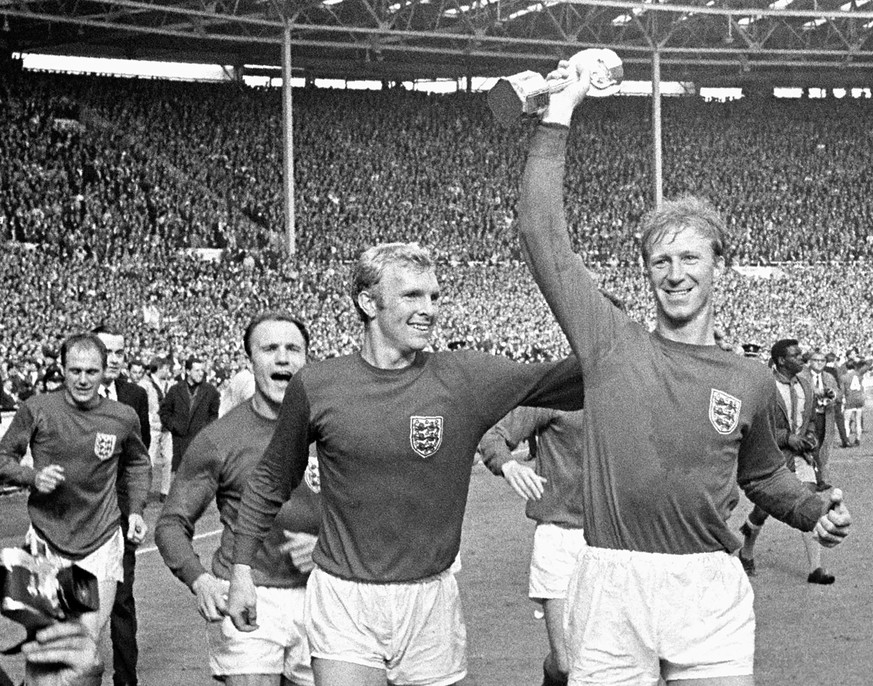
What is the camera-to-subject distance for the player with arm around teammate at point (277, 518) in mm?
5504

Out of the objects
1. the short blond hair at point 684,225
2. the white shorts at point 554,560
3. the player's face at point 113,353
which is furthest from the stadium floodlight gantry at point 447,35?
the short blond hair at point 684,225

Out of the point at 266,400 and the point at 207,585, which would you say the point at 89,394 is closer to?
the point at 266,400

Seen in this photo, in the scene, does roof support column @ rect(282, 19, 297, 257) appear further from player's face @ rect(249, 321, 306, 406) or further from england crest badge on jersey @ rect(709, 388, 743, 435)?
england crest badge on jersey @ rect(709, 388, 743, 435)

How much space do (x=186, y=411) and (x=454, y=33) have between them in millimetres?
32171

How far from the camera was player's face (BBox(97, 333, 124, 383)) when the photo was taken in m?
9.27

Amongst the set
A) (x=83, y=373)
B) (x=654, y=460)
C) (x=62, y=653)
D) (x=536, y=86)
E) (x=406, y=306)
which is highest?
(x=536, y=86)

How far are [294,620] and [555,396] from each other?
1501 millimetres

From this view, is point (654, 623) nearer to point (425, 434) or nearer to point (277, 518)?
point (425, 434)

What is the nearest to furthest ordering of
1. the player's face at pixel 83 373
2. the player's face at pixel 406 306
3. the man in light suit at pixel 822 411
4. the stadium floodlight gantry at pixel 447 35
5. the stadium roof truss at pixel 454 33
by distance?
the player's face at pixel 406 306 → the player's face at pixel 83 373 → the man in light suit at pixel 822 411 → the stadium floodlight gantry at pixel 447 35 → the stadium roof truss at pixel 454 33

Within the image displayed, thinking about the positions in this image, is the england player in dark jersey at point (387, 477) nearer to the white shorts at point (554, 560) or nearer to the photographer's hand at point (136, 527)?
the white shorts at point (554, 560)

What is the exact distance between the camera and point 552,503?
7.36 meters

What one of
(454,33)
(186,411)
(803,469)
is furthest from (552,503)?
(454,33)

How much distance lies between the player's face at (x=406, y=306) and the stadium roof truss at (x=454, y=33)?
118 ft

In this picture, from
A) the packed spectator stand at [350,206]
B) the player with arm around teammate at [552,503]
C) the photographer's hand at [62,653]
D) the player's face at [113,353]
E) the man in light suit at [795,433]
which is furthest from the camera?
the packed spectator stand at [350,206]
